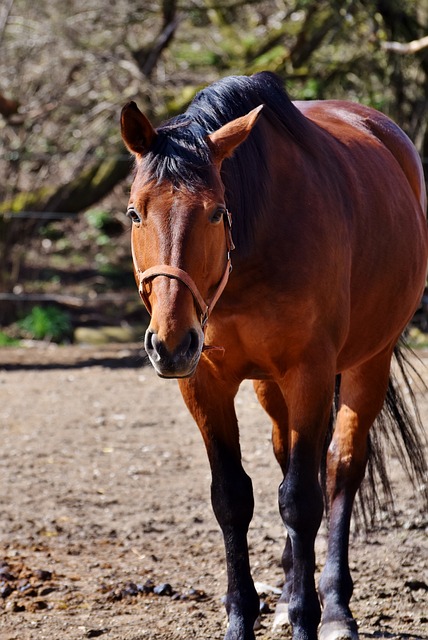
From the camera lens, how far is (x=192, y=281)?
2424 mm

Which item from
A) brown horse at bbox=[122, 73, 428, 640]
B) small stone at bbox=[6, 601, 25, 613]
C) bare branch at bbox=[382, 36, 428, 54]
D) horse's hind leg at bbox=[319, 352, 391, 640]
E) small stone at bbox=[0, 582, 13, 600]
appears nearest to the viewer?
brown horse at bbox=[122, 73, 428, 640]

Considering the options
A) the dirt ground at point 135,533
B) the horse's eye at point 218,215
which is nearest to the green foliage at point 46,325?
the dirt ground at point 135,533

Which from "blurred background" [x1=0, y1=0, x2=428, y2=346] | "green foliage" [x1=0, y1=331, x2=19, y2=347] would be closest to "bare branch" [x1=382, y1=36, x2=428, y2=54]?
"blurred background" [x1=0, y1=0, x2=428, y2=346]

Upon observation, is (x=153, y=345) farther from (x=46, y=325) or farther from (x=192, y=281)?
(x=46, y=325)

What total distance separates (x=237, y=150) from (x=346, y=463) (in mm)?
1365

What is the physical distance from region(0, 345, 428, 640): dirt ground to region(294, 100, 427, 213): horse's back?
5.09 ft

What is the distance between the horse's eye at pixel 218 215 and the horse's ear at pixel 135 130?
0.89 feet

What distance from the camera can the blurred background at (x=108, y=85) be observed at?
9516 millimetres

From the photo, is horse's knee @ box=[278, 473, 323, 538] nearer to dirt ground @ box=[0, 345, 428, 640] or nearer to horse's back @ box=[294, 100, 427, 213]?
dirt ground @ box=[0, 345, 428, 640]

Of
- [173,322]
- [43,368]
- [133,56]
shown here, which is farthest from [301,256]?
[133,56]

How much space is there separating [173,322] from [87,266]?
960 centimetres

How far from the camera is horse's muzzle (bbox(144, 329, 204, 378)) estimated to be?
231 cm

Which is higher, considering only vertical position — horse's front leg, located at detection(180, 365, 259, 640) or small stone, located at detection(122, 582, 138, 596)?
horse's front leg, located at detection(180, 365, 259, 640)

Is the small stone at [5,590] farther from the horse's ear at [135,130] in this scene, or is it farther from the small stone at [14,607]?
the horse's ear at [135,130]
